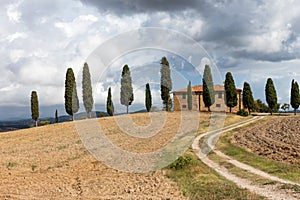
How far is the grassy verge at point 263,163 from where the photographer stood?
1966 cm

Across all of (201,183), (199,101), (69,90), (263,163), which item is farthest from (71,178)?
(199,101)

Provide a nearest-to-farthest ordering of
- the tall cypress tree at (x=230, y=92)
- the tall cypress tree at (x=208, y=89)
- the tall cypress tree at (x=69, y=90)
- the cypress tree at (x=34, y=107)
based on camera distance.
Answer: the tall cypress tree at (x=69, y=90) < the cypress tree at (x=34, y=107) < the tall cypress tree at (x=208, y=89) < the tall cypress tree at (x=230, y=92)

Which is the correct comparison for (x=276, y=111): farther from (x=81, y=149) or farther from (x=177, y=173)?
(x=177, y=173)

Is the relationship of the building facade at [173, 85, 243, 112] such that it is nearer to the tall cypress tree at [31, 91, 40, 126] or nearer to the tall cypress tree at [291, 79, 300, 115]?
the tall cypress tree at [291, 79, 300, 115]

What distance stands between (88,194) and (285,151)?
18.0 metres

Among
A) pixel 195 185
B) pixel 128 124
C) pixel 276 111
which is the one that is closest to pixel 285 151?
pixel 195 185

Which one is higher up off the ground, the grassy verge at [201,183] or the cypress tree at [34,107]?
the cypress tree at [34,107]

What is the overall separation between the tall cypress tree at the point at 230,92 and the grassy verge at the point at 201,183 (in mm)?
62181

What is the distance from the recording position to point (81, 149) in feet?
124

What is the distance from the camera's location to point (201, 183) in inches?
736

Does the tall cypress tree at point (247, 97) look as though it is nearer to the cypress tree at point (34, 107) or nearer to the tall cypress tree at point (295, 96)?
the tall cypress tree at point (295, 96)

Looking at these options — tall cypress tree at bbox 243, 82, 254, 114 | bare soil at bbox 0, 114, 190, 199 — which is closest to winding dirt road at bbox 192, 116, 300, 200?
bare soil at bbox 0, 114, 190, 199

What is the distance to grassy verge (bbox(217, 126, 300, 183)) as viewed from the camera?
1966cm

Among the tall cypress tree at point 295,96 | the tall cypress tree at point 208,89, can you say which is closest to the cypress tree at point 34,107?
the tall cypress tree at point 208,89
